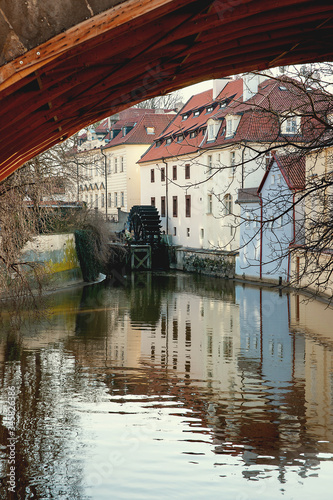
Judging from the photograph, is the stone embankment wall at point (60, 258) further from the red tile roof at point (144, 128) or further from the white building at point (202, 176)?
the red tile roof at point (144, 128)

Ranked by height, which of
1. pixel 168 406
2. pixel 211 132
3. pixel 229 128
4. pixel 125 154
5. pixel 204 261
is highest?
pixel 125 154

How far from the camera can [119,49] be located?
327 centimetres

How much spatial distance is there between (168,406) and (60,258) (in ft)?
62.2

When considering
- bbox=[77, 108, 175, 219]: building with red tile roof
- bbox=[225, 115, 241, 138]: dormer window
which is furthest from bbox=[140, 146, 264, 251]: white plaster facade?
bbox=[77, 108, 175, 219]: building with red tile roof

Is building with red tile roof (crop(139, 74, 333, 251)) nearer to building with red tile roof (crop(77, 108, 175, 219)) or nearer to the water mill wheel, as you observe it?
the water mill wheel

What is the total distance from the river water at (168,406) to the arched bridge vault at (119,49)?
4.80 m

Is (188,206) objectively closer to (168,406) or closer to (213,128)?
(213,128)

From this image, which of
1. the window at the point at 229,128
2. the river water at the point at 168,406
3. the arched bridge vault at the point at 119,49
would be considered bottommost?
the river water at the point at 168,406

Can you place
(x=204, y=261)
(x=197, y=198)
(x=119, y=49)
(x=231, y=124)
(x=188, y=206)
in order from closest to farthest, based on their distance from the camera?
(x=119, y=49) < (x=231, y=124) < (x=204, y=261) < (x=197, y=198) < (x=188, y=206)

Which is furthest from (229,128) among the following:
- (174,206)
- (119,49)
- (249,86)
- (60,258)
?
(119,49)

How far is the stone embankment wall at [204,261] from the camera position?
1329 inches

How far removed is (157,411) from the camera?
36.3ft

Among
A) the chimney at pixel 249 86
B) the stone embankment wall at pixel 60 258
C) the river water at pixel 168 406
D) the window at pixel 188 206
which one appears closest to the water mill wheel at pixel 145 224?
the window at pixel 188 206

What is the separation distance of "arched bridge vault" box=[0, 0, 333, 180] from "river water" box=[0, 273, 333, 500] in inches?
189
